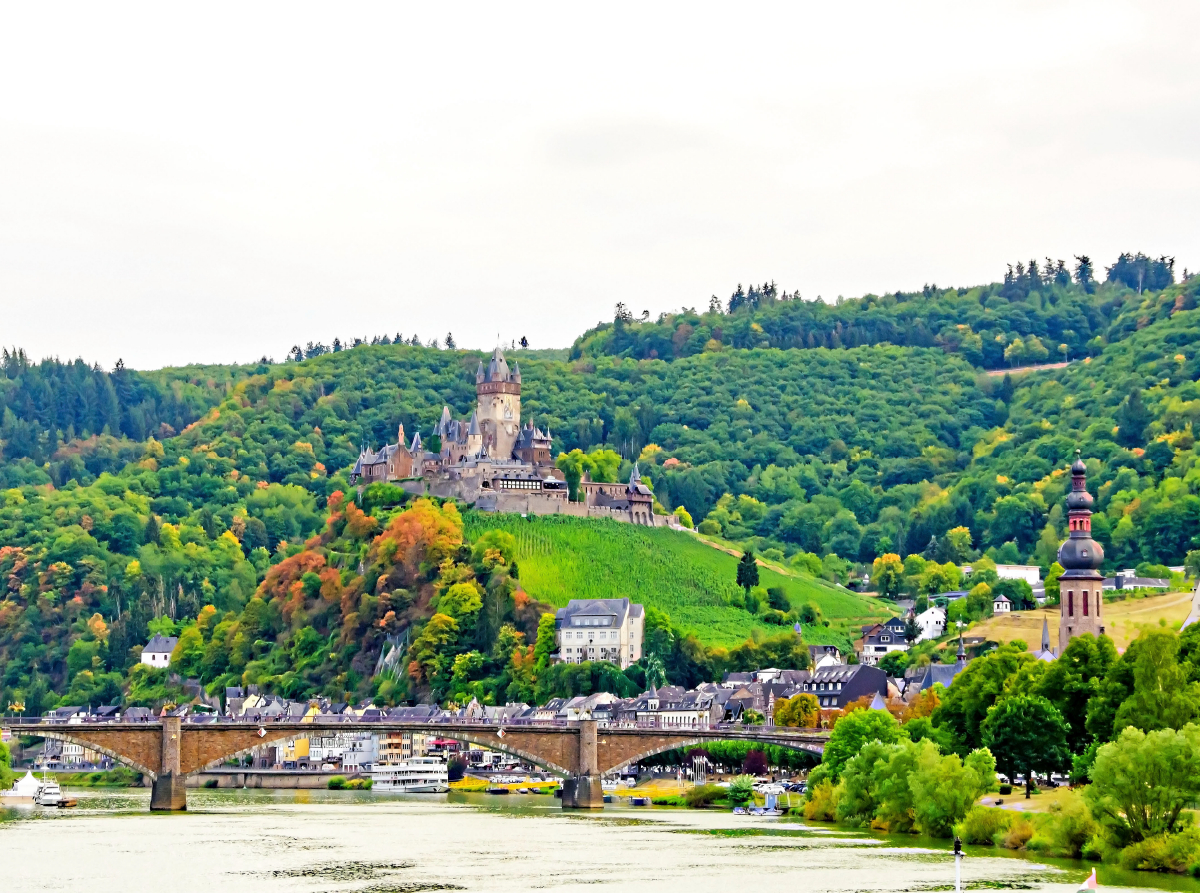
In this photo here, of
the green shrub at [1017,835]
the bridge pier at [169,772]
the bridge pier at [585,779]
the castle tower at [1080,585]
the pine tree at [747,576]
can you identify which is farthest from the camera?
the pine tree at [747,576]

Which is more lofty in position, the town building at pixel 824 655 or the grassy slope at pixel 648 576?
the grassy slope at pixel 648 576

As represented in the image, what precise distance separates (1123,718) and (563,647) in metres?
86.7

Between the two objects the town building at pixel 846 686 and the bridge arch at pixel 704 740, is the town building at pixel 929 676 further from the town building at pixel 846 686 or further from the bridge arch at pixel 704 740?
the bridge arch at pixel 704 740

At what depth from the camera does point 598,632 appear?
16575 cm

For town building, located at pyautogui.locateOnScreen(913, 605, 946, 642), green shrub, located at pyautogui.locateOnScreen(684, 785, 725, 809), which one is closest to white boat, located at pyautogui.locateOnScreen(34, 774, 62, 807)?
green shrub, located at pyautogui.locateOnScreen(684, 785, 725, 809)

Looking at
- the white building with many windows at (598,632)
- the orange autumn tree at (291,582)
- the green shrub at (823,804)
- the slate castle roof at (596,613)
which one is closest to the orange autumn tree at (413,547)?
the orange autumn tree at (291,582)

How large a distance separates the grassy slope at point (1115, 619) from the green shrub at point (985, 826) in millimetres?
56076

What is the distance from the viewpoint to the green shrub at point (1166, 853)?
68.9 m

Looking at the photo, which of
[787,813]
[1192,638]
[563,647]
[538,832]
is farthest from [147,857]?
[563,647]

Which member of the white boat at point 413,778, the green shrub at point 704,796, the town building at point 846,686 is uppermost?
the town building at point 846,686

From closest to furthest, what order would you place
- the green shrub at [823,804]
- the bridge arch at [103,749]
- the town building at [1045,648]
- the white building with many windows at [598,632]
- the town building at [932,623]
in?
the green shrub at [823,804] < the bridge arch at [103,749] < the town building at [1045,648] < the white building with many windows at [598,632] < the town building at [932,623]

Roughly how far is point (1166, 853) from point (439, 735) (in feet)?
166

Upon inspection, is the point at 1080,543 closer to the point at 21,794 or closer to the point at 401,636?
the point at 21,794

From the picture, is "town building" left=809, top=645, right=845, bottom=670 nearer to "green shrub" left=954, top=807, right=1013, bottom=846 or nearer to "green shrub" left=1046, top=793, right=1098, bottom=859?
"green shrub" left=954, top=807, right=1013, bottom=846
